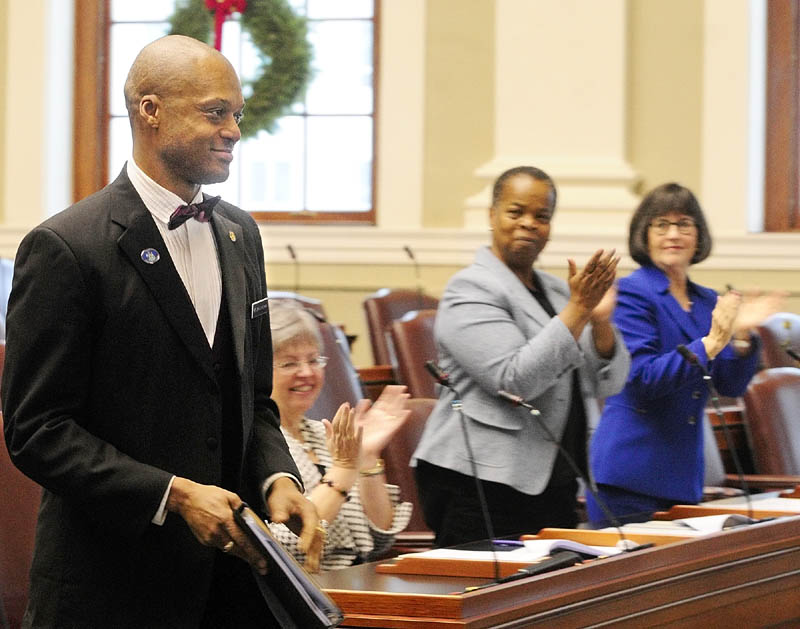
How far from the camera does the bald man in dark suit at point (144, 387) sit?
1.69m

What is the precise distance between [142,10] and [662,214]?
442 centimetres

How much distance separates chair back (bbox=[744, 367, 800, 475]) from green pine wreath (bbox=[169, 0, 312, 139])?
11.3 ft

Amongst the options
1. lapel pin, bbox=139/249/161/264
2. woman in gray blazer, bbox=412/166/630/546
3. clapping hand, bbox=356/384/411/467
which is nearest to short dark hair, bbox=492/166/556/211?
woman in gray blazer, bbox=412/166/630/546

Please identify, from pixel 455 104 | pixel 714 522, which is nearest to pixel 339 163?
pixel 455 104

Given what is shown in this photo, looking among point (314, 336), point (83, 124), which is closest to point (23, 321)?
point (314, 336)

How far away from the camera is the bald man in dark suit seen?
1.69 meters

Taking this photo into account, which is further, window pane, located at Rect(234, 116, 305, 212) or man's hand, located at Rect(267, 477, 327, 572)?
window pane, located at Rect(234, 116, 305, 212)

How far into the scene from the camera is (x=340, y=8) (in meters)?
6.95

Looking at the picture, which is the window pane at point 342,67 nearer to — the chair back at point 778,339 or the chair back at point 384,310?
the chair back at point 384,310

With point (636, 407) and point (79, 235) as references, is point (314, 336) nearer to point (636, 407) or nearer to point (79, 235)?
point (636, 407)

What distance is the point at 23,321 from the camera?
1712 mm

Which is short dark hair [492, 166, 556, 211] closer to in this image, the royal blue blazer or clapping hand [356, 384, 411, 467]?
the royal blue blazer

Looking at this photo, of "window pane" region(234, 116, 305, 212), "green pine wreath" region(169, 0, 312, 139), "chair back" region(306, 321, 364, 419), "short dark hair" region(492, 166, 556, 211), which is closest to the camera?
"short dark hair" region(492, 166, 556, 211)

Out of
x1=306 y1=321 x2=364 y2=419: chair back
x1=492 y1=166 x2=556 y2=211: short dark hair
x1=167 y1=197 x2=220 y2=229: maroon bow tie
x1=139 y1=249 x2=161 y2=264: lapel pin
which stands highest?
x1=492 y1=166 x2=556 y2=211: short dark hair
